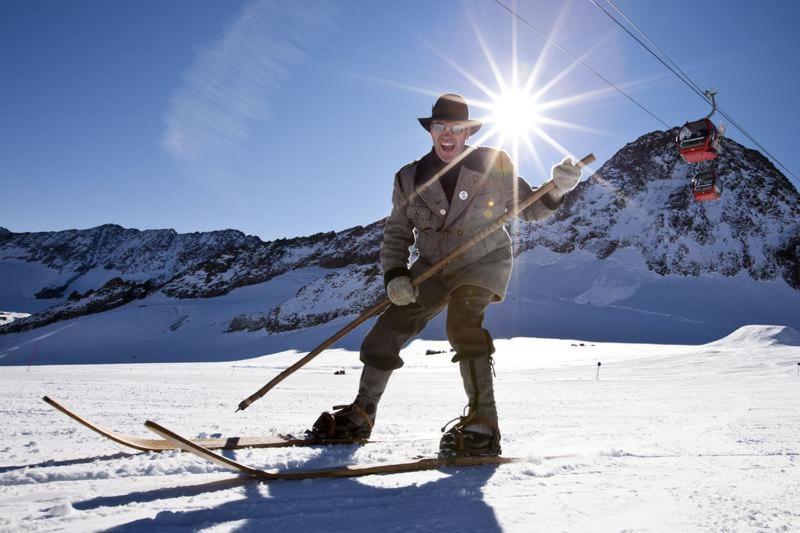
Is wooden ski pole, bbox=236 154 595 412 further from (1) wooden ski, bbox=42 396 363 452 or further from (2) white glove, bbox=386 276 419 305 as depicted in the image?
(1) wooden ski, bbox=42 396 363 452

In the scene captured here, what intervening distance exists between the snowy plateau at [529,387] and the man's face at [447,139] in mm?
1738

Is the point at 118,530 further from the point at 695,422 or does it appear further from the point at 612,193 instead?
the point at 612,193

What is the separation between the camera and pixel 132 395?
5281 mm

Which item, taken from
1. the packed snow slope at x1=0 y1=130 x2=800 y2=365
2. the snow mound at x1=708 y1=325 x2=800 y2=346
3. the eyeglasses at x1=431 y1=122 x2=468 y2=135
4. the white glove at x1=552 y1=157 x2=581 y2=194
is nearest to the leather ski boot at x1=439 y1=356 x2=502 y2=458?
the white glove at x1=552 y1=157 x2=581 y2=194

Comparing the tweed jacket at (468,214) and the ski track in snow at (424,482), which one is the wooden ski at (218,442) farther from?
the tweed jacket at (468,214)

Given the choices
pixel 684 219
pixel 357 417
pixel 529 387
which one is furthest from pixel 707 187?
pixel 684 219

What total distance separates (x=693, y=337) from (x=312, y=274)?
61.1 metres

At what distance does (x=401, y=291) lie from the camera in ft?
9.28

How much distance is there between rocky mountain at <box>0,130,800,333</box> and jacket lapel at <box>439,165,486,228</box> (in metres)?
45.8

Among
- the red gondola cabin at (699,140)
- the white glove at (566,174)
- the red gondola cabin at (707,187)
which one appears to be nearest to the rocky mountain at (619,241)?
the red gondola cabin at (707,187)

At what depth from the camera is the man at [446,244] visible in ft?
8.98

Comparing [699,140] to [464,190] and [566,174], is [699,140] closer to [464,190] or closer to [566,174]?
[566,174]

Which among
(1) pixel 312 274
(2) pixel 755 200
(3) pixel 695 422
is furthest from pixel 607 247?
(3) pixel 695 422

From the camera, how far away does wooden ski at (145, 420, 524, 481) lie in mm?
1724
